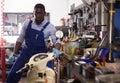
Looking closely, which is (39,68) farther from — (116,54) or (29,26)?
(29,26)

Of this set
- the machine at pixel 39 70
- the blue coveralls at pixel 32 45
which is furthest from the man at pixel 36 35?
the machine at pixel 39 70

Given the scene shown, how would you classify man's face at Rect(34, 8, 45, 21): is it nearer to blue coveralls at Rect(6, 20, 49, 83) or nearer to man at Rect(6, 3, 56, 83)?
man at Rect(6, 3, 56, 83)

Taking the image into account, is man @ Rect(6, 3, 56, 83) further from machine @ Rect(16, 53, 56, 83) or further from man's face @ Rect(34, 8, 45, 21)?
machine @ Rect(16, 53, 56, 83)

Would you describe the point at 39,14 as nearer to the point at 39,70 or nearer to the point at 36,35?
the point at 36,35

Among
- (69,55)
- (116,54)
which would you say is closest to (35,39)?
(69,55)

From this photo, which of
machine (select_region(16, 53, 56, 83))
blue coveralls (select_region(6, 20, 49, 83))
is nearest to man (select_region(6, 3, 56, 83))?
blue coveralls (select_region(6, 20, 49, 83))

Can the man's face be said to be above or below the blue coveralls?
above

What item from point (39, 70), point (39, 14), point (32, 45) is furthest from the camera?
point (32, 45)

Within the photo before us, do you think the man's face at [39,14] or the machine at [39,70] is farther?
the man's face at [39,14]

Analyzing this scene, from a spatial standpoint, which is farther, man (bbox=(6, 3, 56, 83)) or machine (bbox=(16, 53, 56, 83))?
man (bbox=(6, 3, 56, 83))

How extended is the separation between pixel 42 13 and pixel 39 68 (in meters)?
1.50

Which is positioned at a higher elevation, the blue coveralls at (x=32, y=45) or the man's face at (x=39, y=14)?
the man's face at (x=39, y=14)

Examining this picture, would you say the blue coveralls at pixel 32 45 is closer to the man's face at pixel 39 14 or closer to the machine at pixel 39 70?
the man's face at pixel 39 14

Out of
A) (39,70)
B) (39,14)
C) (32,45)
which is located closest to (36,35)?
(32,45)
